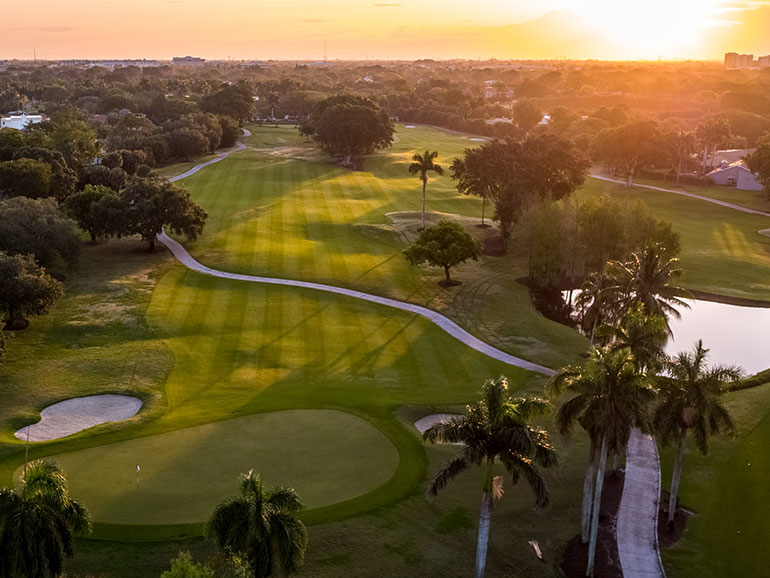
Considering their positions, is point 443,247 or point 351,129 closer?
point 443,247

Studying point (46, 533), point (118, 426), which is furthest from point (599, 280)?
point (46, 533)

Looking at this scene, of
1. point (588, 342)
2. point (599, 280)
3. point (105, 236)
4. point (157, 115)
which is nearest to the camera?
point (599, 280)

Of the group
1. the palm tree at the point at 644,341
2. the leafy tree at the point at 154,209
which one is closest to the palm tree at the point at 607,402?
the palm tree at the point at 644,341

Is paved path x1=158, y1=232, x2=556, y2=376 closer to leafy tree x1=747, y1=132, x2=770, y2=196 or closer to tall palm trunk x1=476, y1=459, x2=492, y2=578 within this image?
tall palm trunk x1=476, y1=459, x2=492, y2=578

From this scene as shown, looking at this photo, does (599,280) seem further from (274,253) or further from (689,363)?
(274,253)

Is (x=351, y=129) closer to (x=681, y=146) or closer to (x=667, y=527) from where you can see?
(x=681, y=146)

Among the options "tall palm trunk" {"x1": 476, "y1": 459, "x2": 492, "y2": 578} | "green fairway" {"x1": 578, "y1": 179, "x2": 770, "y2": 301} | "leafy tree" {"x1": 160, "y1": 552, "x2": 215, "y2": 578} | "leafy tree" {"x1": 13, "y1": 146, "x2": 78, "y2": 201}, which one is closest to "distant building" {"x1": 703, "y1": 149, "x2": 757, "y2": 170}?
"green fairway" {"x1": 578, "y1": 179, "x2": 770, "y2": 301}

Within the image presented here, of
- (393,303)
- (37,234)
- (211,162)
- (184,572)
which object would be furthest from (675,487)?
(211,162)
